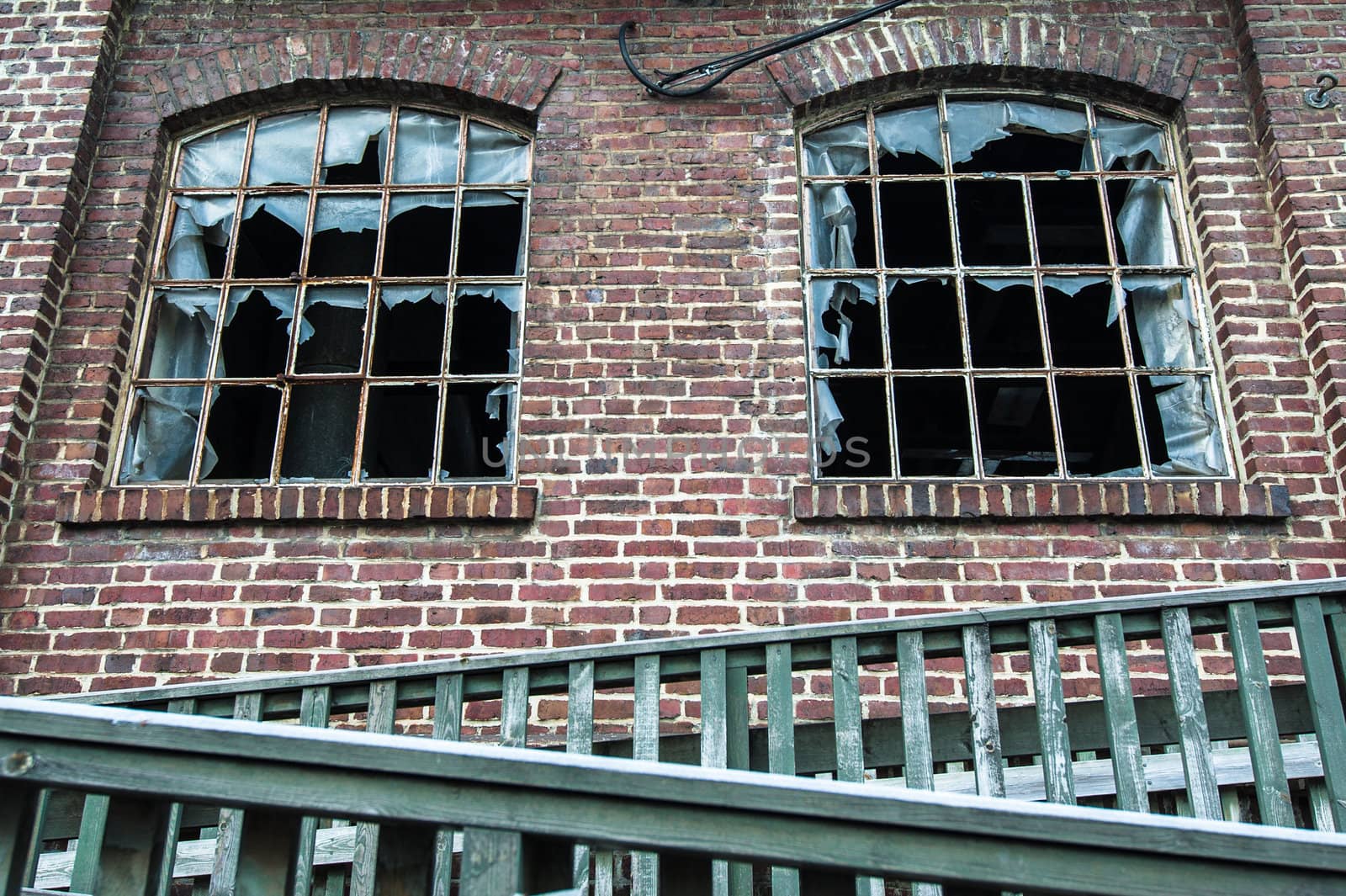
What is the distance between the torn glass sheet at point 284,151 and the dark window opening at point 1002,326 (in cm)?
334

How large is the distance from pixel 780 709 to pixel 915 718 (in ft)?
1.11

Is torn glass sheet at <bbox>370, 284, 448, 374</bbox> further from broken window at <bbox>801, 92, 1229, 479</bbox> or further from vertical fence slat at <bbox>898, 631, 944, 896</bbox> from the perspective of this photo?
vertical fence slat at <bbox>898, 631, 944, 896</bbox>

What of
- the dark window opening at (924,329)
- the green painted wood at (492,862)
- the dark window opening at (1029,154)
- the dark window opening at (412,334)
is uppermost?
the dark window opening at (924,329)

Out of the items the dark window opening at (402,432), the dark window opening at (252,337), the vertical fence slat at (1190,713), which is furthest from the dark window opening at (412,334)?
the vertical fence slat at (1190,713)

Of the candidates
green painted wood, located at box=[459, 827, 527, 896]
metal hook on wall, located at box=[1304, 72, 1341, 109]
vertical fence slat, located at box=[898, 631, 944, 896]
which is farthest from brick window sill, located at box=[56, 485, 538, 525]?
metal hook on wall, located at box=[1304, 72, 1341, 109]

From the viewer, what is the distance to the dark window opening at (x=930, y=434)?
713 centimetres

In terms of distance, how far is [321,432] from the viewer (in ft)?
15.5

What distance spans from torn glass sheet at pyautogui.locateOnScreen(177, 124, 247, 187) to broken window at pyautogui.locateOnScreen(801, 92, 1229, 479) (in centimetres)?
263

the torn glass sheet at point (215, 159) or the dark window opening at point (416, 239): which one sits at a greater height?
the torn glass sheet at point (215, 159)

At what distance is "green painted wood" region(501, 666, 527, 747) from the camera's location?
2.85 m

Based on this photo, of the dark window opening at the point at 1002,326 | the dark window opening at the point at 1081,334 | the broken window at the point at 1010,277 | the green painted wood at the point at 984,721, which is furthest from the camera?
the dark window opening at the point at 1002,326

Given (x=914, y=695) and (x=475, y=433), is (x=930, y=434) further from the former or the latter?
(x=914, y=695)

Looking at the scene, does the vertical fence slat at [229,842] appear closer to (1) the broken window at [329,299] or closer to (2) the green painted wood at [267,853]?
(2) the green painted wood at [267,853]

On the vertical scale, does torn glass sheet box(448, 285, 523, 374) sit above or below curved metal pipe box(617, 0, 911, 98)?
below
